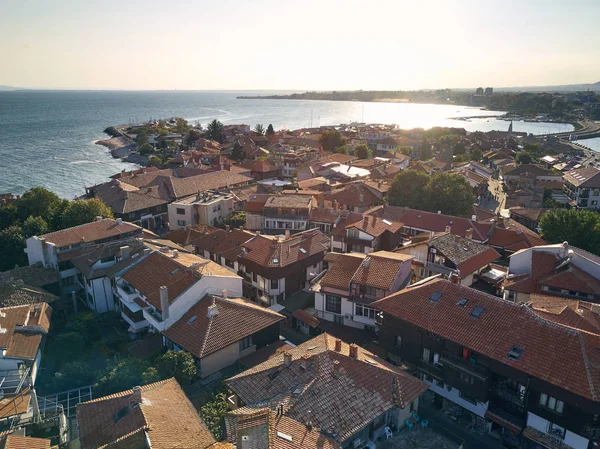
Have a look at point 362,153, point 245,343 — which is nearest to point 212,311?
Answer: point 245,343

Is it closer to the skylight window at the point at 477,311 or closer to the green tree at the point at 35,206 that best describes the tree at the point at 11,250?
the green tree at the point at 35,206

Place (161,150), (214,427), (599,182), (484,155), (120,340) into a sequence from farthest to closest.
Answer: (161,150) < (484,155) < (599,182) < (120,340) < (214,427)

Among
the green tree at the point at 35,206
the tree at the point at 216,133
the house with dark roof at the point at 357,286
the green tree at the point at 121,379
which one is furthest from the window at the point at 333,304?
the tree at the point at 216,133

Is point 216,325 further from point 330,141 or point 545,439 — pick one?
point 330,141

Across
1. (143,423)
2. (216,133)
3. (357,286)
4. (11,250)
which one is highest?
(216,133)

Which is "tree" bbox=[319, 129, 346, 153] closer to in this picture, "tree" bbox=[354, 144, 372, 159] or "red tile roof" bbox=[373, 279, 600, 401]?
"tree" bbox=[354, 144, 372, 159]

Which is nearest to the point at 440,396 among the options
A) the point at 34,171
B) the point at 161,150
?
the point at 34,171

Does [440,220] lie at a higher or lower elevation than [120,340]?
higher

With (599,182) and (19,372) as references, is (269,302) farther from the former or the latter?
(599,182)
